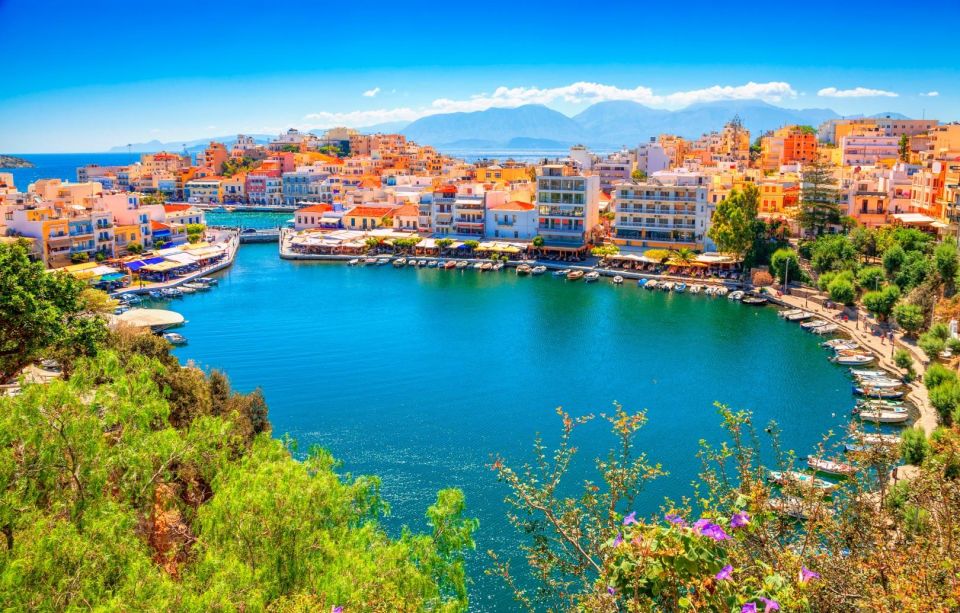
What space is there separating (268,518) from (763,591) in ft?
17.5

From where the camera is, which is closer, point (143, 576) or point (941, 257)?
point (143, 576)

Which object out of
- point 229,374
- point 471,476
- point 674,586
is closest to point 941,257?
point 471,476

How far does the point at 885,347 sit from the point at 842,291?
505 cm

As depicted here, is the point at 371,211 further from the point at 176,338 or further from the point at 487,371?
the point at 487,371

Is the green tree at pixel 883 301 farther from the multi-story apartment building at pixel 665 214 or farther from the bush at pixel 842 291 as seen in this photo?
the multi-story apartment building at pixel 665 214

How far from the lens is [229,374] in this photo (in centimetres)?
2494

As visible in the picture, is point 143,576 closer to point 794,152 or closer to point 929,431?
point 929,431

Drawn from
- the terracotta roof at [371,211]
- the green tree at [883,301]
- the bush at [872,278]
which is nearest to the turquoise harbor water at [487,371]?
the green tree at [883,301]

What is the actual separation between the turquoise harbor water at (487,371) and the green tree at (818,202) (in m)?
8.66

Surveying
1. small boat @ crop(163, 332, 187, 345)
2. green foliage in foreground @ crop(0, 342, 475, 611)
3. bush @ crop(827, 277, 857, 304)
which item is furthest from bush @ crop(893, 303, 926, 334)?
small boat @ crop(163, 332, 187, 345)

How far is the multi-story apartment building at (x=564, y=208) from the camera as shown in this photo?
4512 centimetres

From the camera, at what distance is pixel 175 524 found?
953 centimetres

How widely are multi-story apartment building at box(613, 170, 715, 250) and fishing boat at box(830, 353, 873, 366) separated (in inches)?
697

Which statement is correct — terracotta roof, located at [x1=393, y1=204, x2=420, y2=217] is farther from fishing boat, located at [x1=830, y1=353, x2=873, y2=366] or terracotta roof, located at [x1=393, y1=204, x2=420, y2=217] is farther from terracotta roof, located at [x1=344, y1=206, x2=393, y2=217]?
fishing boat, located at [x1=830, y1=353, x2=873, y2=366]
